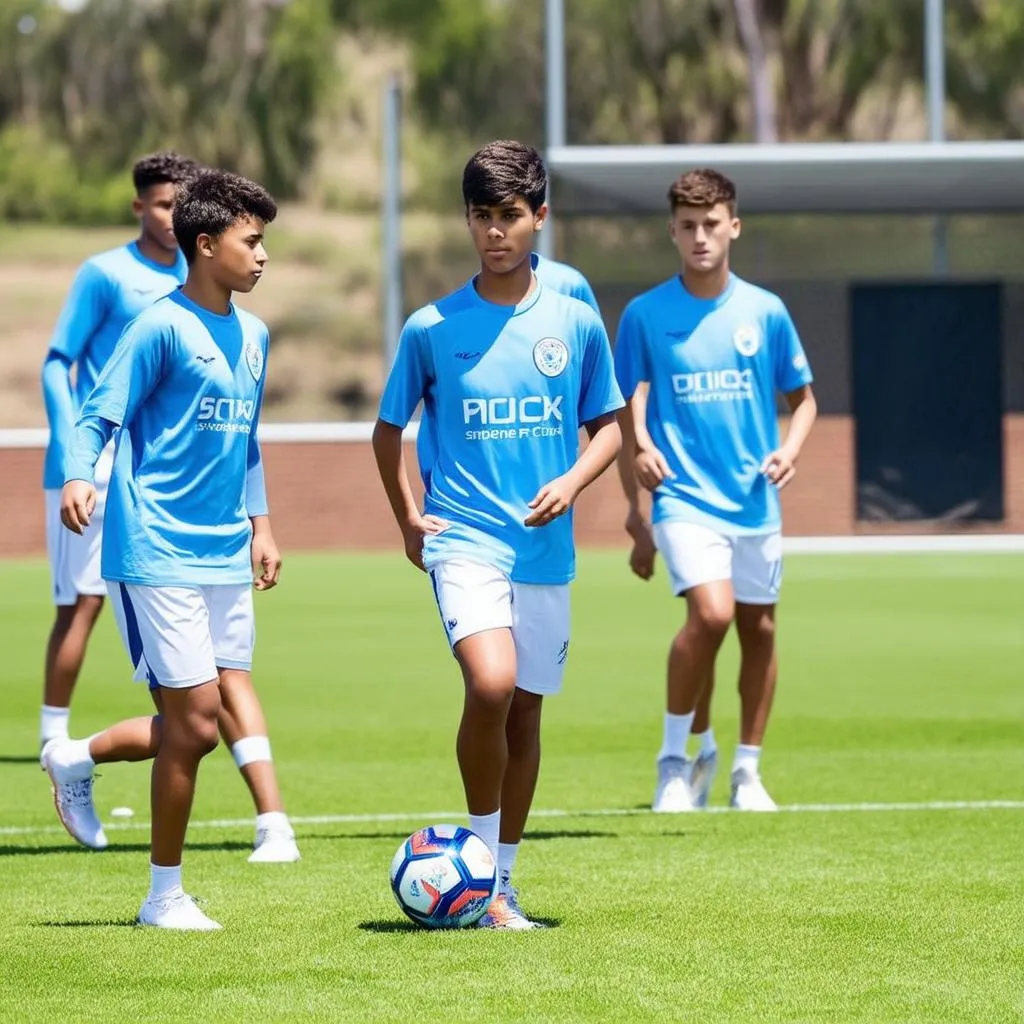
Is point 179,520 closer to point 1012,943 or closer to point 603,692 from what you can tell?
point 1012,943

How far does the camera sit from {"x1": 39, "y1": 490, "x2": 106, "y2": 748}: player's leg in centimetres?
948

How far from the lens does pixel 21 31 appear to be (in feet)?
242

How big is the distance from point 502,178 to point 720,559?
2.79 metres

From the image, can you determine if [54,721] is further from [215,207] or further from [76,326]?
[215,207]

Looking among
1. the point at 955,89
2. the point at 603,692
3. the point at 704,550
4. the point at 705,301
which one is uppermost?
the point at 955,89

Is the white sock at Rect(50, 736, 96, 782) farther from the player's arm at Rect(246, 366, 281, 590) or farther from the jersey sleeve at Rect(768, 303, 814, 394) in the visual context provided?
the jersey sleeve at Rect(768, 303, 814, 394)

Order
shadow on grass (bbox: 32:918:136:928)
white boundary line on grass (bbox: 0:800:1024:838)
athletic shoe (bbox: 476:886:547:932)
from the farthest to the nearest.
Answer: white boundary line on grass (bbox: 0:800:1024:838) → shadow on grass (bbox: 32:918:136:928) → athletic shoe (bbox: 476:886:547:932)

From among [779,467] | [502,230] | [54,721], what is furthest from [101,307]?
[502,230]

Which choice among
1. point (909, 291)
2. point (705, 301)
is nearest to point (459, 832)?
point (705, 301)

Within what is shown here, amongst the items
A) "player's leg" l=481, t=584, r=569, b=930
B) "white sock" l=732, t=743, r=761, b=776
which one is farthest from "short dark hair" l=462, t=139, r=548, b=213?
"white sock" l=732, t=743, r=761, b=776

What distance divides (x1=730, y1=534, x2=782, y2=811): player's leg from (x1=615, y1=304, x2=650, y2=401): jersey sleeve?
0.72 m

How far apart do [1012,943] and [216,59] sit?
2624 inches

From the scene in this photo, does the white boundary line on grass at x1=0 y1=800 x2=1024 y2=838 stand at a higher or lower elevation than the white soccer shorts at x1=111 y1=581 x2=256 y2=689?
lower

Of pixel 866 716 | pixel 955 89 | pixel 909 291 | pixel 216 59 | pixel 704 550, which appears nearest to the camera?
pixel 704 550
